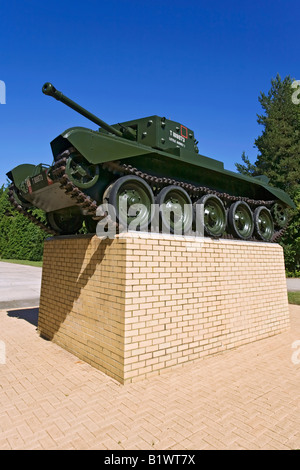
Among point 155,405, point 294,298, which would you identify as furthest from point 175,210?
point 294,298

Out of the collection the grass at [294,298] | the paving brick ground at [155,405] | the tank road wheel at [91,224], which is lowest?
the paving brick ground at [155,405]

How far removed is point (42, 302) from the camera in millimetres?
7062

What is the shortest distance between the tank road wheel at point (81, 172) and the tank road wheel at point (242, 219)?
147 inches

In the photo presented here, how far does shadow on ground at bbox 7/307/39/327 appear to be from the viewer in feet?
28.5

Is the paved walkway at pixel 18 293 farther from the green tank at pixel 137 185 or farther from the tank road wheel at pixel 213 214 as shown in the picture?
the tank road wheel at pixel 213 214

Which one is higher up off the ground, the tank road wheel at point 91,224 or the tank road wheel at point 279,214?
the tank road wheel at point 279,214

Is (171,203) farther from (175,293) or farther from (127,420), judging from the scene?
(127,420)

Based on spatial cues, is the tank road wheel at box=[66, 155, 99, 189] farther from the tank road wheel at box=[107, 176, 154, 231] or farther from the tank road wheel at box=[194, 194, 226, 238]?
the tank road wheel at box=[194, 194, 226, 238]

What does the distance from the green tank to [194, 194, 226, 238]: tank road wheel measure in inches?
0.9

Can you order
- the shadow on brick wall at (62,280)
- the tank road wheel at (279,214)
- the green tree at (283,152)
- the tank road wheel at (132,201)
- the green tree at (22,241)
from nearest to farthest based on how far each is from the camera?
the tank road wheel at (132,201), the shadow on brick wall at (62,280), the tank road wheel at (279,214), the green tree at (283,152), the green tree at (22,241)

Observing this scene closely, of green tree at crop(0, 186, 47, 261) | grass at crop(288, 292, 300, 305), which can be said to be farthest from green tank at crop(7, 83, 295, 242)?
green tree at crop(0, 186, 47, 261)

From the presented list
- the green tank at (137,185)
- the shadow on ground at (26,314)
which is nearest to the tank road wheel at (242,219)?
the green tank at (137,185)

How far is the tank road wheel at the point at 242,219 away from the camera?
7.34 metres
